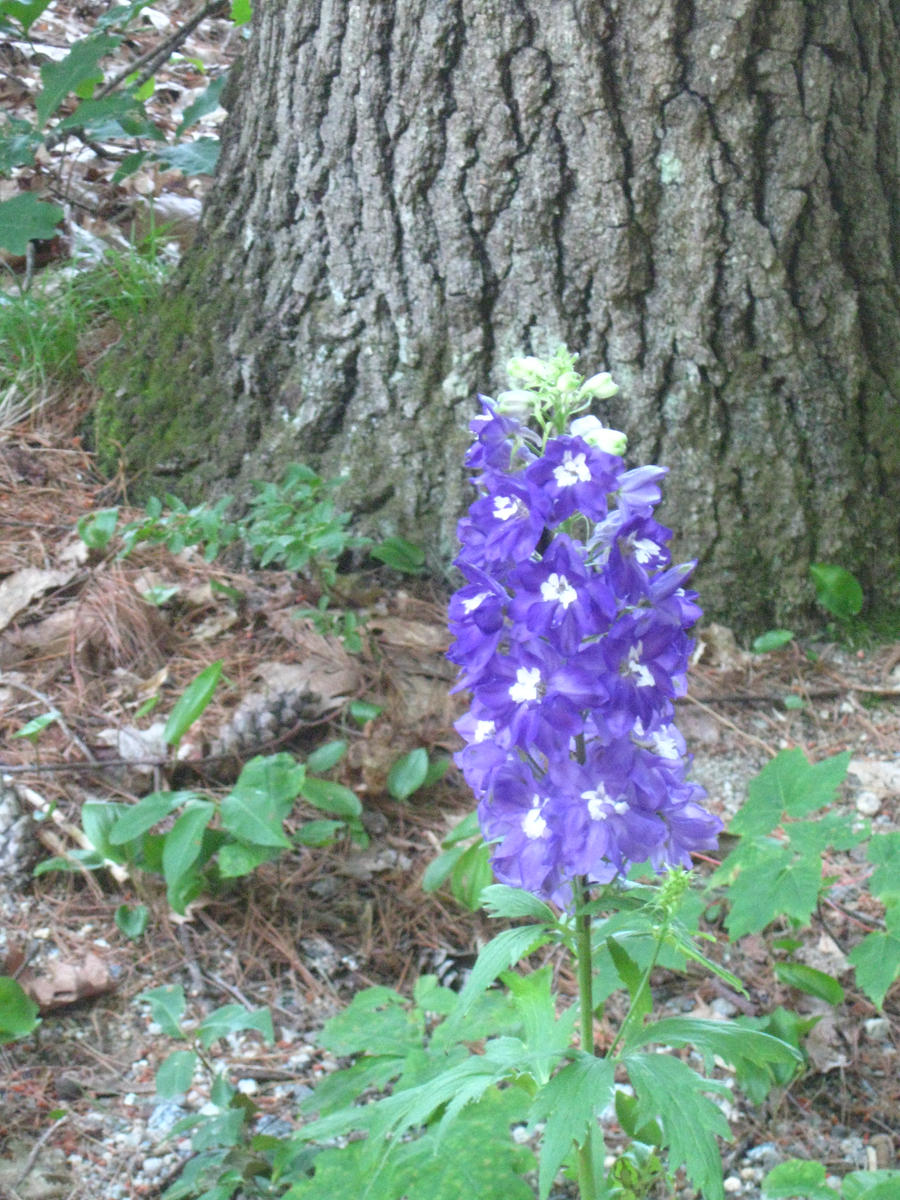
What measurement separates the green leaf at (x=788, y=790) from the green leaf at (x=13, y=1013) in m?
1.33

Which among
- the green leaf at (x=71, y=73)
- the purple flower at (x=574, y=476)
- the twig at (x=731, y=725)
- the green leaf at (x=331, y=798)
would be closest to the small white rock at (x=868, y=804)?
the twig at (x=731, y=725)

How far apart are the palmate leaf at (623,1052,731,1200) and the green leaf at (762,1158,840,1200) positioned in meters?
0.39

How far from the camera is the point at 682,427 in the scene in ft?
9.45

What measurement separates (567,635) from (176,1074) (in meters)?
1.17

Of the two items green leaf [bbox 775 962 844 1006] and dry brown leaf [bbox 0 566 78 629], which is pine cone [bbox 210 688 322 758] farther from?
green leaf [bbox 775 962 844 1006]

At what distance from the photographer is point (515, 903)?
4.80ft

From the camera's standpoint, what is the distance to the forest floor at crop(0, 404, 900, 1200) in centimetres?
210

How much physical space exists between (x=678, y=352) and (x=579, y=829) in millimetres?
1743

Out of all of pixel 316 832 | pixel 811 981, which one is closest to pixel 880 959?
pixel 811 981

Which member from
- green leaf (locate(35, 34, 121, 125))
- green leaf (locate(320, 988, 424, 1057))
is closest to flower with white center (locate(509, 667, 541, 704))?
green leaf (locate(320, 988, 424, 1057))

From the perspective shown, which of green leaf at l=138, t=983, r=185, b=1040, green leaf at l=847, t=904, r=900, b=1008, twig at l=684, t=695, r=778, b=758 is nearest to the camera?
green leaf at l=847, t=904, r=900, b=1008

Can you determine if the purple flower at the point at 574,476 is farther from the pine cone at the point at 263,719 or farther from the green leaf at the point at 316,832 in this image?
the pine cone at the point at 263,719

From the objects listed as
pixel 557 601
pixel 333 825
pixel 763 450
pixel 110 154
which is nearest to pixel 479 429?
pixel 557 601

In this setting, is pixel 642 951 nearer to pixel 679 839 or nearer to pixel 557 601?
pixel 679 839
